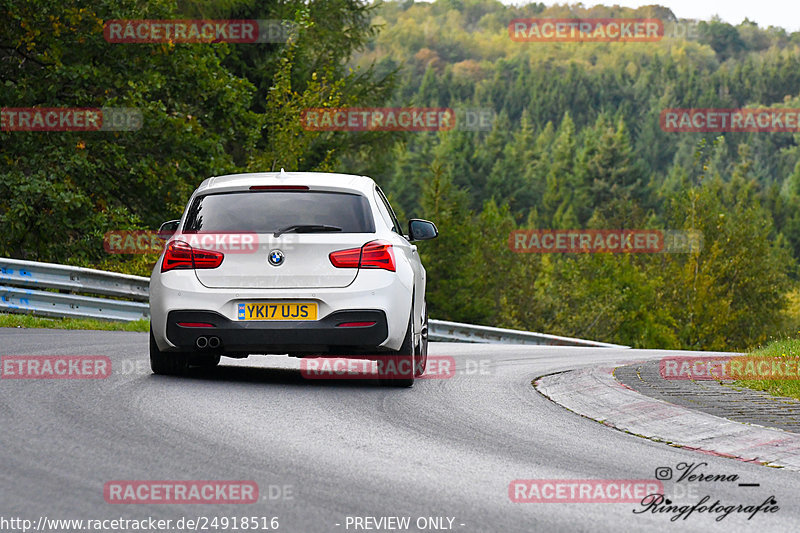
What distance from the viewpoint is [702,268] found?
79.6 metres

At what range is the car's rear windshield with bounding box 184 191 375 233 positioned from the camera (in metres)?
9.57

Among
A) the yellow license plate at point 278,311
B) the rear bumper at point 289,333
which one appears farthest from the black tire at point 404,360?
the yellow license plate at point 278,311

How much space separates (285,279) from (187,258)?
0.87 meters

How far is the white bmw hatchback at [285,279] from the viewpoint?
9.26m

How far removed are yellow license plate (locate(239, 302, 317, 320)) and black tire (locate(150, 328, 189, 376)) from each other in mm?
1056

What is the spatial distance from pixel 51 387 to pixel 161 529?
460 cm

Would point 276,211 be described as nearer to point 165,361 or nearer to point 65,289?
point 165,361

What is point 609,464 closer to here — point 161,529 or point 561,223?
point 161,529

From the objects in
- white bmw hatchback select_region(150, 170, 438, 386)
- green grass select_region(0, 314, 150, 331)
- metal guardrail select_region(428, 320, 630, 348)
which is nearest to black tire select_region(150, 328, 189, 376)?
white bmw hatchback select_region(150, 170, 438, 386)

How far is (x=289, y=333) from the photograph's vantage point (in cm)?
920

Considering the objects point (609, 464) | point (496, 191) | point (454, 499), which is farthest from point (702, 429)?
point (496, 191)

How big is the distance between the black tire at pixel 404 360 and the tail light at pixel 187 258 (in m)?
1.68

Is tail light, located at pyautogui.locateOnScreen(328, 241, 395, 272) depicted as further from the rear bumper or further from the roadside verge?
the roadside verge

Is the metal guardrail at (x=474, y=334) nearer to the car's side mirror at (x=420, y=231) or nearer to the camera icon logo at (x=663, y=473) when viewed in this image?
the car's side mirror at (x=420, y=231)
